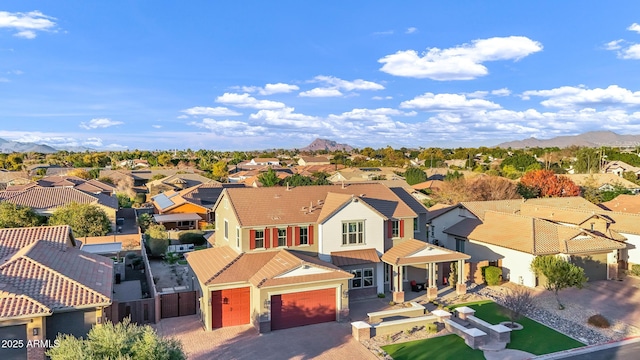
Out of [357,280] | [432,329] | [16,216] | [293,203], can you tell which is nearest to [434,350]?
[432,329]

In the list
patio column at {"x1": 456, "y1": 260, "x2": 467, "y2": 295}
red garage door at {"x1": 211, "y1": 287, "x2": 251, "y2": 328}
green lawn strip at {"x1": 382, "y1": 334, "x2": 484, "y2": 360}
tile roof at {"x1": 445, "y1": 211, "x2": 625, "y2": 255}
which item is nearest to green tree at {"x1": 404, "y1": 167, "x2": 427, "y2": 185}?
tile roof at {"x1": 445, "y1": 211, "x2": 625, "y2": 255}

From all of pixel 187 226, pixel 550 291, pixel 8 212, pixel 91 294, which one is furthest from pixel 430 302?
pixel 8 212

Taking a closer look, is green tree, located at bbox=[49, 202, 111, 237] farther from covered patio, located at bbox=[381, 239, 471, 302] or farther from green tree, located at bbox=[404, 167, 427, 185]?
green tree, located at bbox=[404, 167, 427, 185]

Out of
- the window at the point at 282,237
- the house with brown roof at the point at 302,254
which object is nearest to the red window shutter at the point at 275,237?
the house with brown roof at the point at 302,254

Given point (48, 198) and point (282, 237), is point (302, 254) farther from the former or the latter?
point (48, 198)

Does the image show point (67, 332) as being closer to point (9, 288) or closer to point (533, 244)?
point (9, 288)
